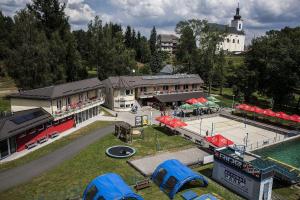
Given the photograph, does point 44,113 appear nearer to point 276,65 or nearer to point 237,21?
point 276,65

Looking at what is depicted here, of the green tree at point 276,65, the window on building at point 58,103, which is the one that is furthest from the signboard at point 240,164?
the green tree at point 276,65

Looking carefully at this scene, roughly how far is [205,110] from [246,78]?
19.9 m

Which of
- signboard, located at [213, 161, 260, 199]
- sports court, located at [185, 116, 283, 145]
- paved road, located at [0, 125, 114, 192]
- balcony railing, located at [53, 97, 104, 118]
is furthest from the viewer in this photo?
sports court, located at [185, 116, 283, 145]

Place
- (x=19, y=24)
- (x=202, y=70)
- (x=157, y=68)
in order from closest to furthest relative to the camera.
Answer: (x=19, y=24) → (x=202, y=70) → (x=157, y=68)

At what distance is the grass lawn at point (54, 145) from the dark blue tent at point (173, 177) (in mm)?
15311

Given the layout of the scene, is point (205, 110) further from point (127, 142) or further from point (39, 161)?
point (39, 161)

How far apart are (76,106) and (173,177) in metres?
24.7

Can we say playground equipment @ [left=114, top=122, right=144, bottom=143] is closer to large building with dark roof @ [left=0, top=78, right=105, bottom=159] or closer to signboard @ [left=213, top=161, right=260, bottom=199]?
large building with dark roof @ [left=0, top=78, right=105, bottom=159]

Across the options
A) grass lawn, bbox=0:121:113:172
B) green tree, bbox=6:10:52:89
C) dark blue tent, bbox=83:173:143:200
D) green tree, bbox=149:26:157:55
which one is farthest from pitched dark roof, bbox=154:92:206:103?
green tree, bbox=149:26:157:55

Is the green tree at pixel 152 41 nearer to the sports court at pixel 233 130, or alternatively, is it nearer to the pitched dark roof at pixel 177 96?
the pitched dark roof at pixel 177 96

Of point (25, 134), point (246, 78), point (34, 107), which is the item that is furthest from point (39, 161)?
point (246, 78)

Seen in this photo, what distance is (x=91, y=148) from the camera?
116 ft

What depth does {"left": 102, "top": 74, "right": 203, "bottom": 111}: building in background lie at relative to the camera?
55.3 m

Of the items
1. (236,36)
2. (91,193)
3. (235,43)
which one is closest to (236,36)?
(236,36)
